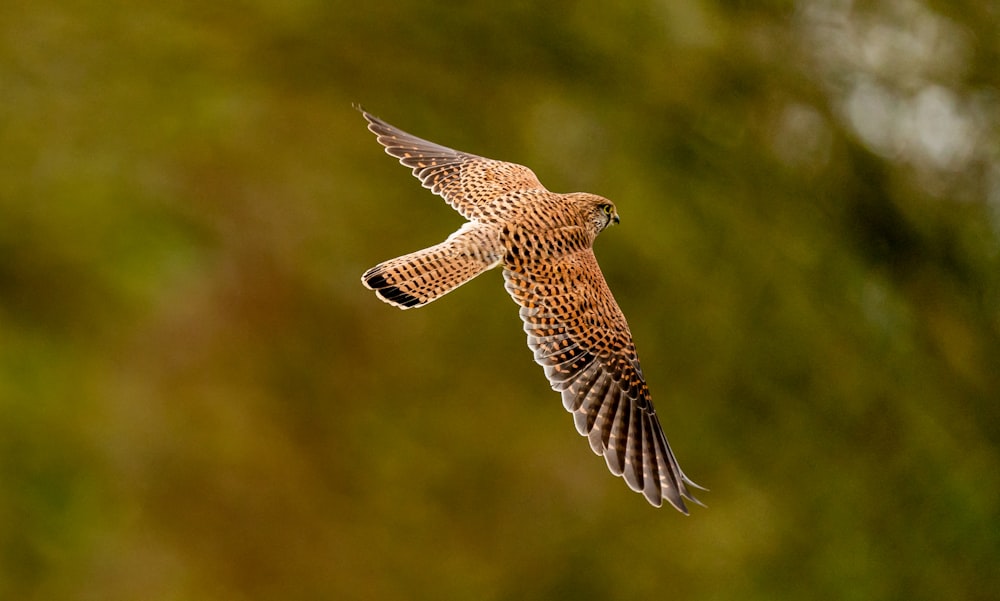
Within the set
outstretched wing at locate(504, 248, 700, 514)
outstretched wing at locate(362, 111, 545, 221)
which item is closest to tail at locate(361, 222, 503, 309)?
outstretched wing at locate(504, 248, 700, 514)

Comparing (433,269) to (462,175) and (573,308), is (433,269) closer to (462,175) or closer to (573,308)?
(573,308)

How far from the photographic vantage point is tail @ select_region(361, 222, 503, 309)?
310cm

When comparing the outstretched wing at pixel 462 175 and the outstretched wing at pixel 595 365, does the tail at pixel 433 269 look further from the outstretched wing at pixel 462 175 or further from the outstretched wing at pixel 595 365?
the outstretched wing at pixel 462 175

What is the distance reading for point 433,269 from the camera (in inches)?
126

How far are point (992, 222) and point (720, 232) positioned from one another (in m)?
2.11

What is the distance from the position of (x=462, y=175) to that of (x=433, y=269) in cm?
99

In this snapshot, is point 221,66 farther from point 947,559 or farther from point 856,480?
point 947,559

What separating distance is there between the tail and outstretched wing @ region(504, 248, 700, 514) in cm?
13

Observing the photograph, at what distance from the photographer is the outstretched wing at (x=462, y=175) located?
388cm

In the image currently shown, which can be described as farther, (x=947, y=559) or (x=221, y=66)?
(x=947, y=559)

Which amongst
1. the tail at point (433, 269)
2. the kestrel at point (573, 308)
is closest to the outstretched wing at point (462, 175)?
the kestrel at point (573, 308)

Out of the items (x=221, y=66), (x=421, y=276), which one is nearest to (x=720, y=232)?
(x=221, y=66)

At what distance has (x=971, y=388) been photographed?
7031 millimetres

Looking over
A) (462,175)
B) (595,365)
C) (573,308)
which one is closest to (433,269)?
(573,308)
